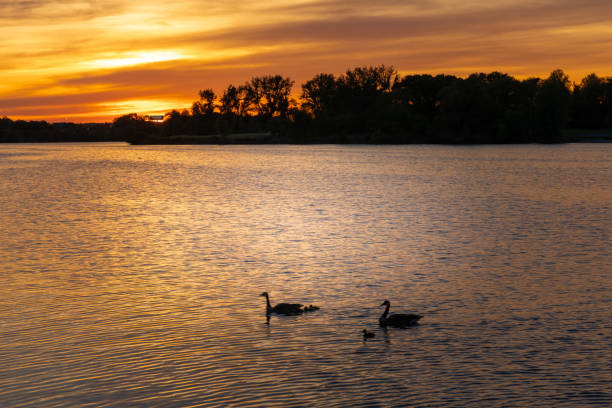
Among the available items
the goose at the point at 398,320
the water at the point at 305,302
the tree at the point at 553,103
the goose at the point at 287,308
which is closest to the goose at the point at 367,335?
the water at the point at 305,302

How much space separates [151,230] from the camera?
38688mm

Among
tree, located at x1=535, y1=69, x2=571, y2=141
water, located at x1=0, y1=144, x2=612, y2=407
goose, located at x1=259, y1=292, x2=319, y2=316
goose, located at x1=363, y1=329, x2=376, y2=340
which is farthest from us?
tree, located at x1=535, y1=69, x2=571, y2=141

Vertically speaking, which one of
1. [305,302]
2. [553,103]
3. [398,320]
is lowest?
[305,302]

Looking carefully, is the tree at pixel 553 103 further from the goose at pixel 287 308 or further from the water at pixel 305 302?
the goose at pixel 287 308

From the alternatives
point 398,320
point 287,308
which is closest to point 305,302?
point 287,308

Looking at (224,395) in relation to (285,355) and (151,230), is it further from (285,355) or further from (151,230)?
(151,230)

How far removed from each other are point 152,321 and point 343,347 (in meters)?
6.34

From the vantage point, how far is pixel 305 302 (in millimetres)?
21266

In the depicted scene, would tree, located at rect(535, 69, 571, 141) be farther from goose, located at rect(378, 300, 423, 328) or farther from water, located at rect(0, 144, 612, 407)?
goose, located at rect(378, 300, 423, 328)

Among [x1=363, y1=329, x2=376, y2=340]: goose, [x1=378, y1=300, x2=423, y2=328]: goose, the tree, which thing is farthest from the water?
the tree

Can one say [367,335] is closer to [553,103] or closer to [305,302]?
[305,302]

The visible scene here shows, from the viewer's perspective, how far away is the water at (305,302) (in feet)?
46.1

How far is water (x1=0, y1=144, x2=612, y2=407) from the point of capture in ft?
46.1

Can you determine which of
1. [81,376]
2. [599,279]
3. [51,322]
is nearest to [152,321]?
[51,322]
